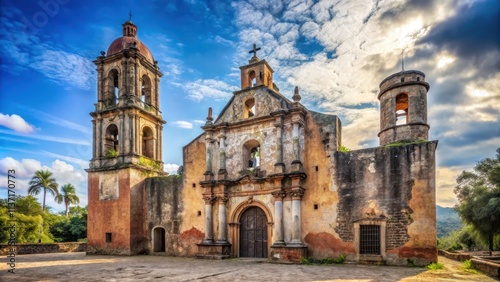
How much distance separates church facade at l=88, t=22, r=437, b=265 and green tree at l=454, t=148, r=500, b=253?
6.34 meters

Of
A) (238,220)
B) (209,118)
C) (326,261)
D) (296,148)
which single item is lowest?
(326,261)

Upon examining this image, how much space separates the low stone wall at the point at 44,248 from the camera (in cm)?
1986

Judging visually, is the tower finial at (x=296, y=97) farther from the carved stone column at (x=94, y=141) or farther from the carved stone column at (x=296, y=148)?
the carved stone column at (x=94, y=141)

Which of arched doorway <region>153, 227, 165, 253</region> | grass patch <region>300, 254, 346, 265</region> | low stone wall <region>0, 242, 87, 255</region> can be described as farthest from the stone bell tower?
grass patch <region>300, 254, 346, 265</region>

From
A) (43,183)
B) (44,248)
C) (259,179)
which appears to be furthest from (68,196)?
(259,179)

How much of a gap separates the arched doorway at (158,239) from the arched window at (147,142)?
500 cm

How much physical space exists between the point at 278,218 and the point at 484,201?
1265cm

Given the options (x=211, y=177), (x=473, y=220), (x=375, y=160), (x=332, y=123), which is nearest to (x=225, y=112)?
(x=211, y=177)

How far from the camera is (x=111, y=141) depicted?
69.3 feet

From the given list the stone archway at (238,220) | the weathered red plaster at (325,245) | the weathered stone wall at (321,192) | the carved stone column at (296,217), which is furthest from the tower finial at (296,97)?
the weathered red plaster at (325,245)

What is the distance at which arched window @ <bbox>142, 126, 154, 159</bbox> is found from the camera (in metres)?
21.6

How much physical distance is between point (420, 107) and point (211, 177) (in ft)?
38.7

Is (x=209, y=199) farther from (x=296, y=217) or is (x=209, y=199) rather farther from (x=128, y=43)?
(x=128, y=43)

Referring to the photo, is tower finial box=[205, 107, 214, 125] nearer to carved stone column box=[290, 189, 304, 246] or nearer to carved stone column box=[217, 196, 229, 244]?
carved stone column box=[217, 196, 229, 244]
